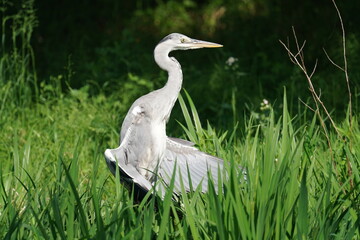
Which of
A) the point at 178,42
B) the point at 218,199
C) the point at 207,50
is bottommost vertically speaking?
the point at 207,50

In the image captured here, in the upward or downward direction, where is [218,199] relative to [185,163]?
upward

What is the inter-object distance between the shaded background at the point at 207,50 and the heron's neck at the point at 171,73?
3.63ft

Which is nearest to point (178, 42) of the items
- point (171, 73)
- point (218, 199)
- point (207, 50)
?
point (171, 73)

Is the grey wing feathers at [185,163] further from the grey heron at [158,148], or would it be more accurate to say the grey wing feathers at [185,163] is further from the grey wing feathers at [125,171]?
the grey wing feathers at [125,171]

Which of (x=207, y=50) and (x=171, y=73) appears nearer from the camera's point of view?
(x=171, y=73)

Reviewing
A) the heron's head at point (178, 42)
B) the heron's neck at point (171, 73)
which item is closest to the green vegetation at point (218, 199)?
the heron's neck at point (171, 73)

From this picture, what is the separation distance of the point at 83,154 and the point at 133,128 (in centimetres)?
106

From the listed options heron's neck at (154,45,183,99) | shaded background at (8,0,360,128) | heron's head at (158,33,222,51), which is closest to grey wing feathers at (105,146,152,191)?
heron's neck at (154,45,183,99)

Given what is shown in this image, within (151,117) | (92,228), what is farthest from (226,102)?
(92,228)

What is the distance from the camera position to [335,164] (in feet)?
10.9

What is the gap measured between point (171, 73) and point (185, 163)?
1.40ft

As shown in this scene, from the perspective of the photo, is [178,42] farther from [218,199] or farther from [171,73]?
[218,199]

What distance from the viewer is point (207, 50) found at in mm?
6824

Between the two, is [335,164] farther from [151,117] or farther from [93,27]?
[93,27]
